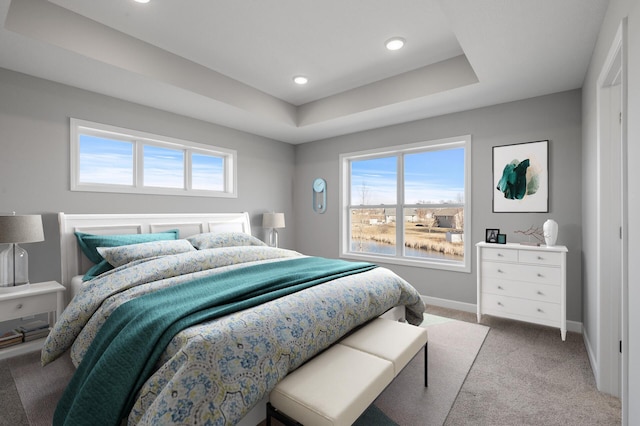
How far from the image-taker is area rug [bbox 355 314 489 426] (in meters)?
1.84

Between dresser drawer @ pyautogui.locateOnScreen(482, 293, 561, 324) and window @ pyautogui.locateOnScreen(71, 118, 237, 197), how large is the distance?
343 centimetres

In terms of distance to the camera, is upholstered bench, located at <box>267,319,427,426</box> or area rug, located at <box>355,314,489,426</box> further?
area rug, located at <box>355,314,489,426</box>

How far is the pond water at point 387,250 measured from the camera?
4109 millimetres

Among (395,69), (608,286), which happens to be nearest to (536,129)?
(395,69)

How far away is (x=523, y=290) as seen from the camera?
305 centimetres

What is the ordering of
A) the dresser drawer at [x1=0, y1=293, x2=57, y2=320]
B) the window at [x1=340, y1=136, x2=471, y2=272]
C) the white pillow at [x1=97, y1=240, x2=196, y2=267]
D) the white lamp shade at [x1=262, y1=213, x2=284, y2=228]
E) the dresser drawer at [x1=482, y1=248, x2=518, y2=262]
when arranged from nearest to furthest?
1. the dresser drawer at [x1=0, y1=293, x2=57, y2=320]
2. the white pillow at [x1=97, y1=240, x2=196, y2=267]
3. the dresser drawer at [x1=482, y1=248, x2=518, y2=262]
4. the window at [x1=340, y1=136, x2=471, y2=272]
5. the white lamp shade at [x1=262, y1=213, x2=284, y2=228]

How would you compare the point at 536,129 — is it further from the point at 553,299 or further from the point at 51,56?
the point at 51,56

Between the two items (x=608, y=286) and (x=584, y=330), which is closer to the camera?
(x=608, y=286)

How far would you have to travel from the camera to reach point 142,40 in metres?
2.75

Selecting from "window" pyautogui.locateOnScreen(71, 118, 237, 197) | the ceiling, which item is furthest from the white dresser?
"window" pyautogui.locateOnScreen(71, 118, 237, 197)

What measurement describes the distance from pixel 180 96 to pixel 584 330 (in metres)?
4.53

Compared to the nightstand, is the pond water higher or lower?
higher

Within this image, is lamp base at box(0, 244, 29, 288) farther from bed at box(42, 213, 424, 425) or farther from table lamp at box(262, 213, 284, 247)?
table lamp at box(262, 213, 284, 247)

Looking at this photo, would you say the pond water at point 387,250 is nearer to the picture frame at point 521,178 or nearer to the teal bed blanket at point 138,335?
the picture frame at point 521,178
